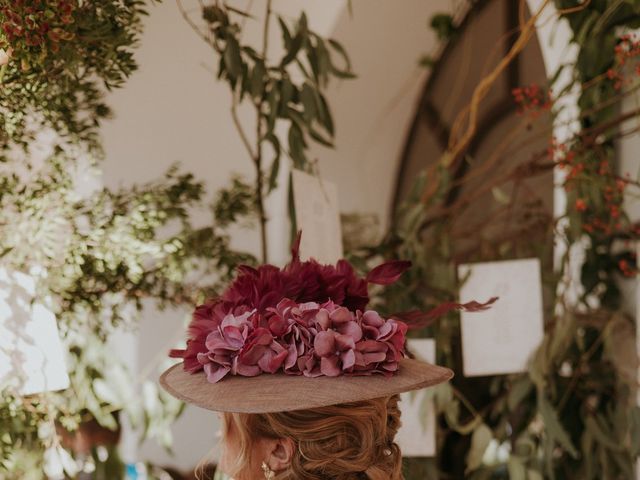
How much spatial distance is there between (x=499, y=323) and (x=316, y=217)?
0.63m

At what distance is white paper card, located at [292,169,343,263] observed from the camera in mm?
1979

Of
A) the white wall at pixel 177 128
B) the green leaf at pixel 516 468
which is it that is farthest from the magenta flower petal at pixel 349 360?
the white wall at pixel 177 128

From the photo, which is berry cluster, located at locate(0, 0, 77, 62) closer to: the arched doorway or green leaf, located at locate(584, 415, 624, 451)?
green leaf, located at locate(584, 415, 624, 451)

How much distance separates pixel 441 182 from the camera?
2447mm

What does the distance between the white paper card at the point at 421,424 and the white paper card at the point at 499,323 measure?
0.11 meters

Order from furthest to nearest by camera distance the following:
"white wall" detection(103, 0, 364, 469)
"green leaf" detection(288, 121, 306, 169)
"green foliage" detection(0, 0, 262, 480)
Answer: "white wall" detection(103, 0, 364, 469) → "green leaf" detection(288, 121, 306, 169) → "green foliage" detection(0, 0, 262, 480)

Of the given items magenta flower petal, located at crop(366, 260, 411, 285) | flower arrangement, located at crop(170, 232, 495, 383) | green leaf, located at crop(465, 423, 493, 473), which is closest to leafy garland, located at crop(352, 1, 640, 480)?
green leaf, located at crop(465, 423, 493, 473)

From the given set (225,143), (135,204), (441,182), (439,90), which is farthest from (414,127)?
(135,204)

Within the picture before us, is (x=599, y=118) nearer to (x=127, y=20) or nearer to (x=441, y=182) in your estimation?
(x=441, y=182)

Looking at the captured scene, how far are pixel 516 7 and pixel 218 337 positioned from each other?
2.52 m

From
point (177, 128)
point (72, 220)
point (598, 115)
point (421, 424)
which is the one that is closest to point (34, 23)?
point (72, 220)

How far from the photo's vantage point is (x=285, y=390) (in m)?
1.36

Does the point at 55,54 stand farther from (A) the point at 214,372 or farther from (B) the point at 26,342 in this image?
(A) the point at 214,372

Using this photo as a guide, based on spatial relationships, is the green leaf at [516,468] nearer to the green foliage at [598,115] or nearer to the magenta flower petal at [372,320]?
the green foliage at [598,115]
